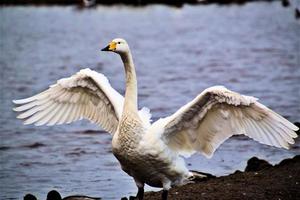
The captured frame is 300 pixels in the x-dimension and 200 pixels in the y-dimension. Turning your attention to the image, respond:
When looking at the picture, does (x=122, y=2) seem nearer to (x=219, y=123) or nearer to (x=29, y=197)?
(x=29, y=197)

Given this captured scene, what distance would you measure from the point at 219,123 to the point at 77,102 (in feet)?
6.93

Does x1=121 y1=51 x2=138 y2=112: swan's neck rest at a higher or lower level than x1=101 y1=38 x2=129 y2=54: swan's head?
lower

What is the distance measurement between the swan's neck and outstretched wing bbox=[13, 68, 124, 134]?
531 mm

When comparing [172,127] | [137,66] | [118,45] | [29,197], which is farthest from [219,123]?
[137,66]

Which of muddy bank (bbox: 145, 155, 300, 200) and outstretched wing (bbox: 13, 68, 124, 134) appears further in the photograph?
muddy bank (bbox: 145, 155, 300, 200)

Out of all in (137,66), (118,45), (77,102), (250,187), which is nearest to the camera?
(118,45)

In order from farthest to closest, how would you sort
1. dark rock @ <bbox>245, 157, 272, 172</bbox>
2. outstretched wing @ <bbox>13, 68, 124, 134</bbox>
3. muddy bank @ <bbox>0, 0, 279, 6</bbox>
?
muddy bank @ <bbox>0, 0, 279, 6</bbox> → dark rock @ <bbox>245, 157, 272, 172</bbox> → outstretched wing @ <bbox>13, 68, 124, 134</bbox>

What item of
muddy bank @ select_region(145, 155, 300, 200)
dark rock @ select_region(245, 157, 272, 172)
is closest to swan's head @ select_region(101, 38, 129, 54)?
muddy bank @ select_region(145, 155, 300, 200)

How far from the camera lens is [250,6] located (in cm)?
6016

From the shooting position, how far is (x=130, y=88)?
912 cm

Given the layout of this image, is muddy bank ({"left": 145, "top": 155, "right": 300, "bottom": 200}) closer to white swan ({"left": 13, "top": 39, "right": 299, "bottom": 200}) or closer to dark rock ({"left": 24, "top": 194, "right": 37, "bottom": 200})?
white swan ({"left": 13, "top": 39, "right": 299, "bottom": 200})

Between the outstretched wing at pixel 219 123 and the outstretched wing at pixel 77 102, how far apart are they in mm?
917

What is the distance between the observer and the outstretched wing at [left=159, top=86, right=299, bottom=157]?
28.0 ft

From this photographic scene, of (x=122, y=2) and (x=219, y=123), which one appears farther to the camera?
(x=122, y=2)
